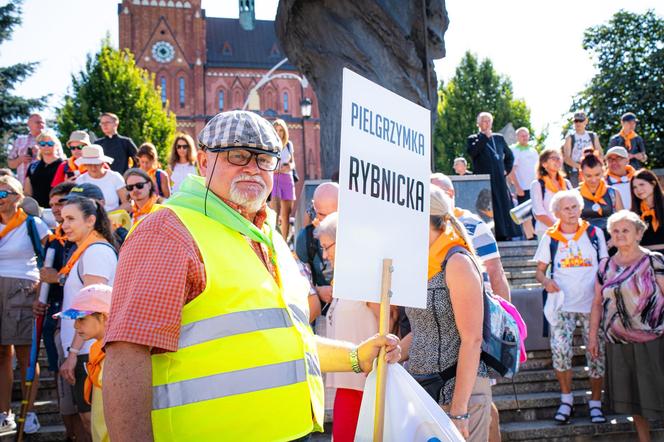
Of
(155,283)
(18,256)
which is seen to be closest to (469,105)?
(18,256)

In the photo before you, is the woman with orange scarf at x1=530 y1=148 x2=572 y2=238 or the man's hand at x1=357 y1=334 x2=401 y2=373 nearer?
the man's hand at x1=357 y1=334 x2=401 y2=373

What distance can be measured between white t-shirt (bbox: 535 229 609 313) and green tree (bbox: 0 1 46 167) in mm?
26897

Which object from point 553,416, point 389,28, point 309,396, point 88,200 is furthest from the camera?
point 389,28

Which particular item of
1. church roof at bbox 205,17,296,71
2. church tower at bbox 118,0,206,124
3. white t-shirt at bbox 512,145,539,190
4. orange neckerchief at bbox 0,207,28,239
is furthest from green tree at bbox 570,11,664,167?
church tower at bbox 118,0,206,124

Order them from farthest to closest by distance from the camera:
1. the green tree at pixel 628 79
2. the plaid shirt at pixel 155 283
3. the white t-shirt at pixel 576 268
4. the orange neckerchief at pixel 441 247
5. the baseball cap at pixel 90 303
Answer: the green tree at pixel 628 79 < the white t-shirt at pixel 576 268 < the baseball cap at pixel 90 303 < the orange neckerchief at pixel 441 247 < the plaid shirt at pixel 155 283

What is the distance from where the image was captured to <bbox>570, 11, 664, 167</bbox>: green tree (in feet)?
128

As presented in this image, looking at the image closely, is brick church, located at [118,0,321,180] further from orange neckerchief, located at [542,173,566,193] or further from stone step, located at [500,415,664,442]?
stone step, located at [500,415,664,442]

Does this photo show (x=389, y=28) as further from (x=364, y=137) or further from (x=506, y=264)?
(x=364, y=137)

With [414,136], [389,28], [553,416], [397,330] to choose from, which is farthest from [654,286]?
[389,28]

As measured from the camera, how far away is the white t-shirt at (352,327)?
463cm

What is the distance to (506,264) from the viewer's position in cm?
1046

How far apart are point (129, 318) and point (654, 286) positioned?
5093 millimetres

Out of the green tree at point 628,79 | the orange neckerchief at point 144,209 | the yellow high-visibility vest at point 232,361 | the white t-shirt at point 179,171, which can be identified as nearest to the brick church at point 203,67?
the green tree at point 628,79

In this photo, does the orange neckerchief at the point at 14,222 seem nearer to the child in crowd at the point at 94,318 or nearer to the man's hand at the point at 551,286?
the child in crowd at the point at 94,318
